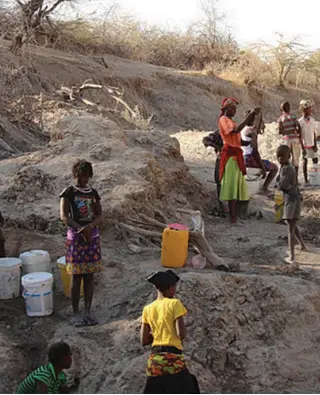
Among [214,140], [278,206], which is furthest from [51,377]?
[214,140]

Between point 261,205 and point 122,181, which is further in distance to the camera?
point 261,205

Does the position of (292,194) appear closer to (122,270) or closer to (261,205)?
(122,270)

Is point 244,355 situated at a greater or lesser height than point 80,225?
lesser

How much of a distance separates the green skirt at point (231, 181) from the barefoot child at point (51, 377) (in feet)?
15.1

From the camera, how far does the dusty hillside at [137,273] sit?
13.9 ft

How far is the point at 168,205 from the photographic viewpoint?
7.52 m

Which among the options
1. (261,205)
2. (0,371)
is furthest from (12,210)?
(261,205)

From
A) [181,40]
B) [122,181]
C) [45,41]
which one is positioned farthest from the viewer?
[181,40]

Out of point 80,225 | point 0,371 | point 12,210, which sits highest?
point 80,225

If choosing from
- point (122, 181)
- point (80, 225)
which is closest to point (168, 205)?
point (122, 181)

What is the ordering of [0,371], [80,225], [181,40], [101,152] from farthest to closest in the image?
[181,40] → [101,152] → [80,225] → [0,371]

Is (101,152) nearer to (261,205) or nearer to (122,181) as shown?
(122,181)

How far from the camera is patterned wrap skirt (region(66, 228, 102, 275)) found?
182 inches

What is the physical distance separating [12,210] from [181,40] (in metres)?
19.4
